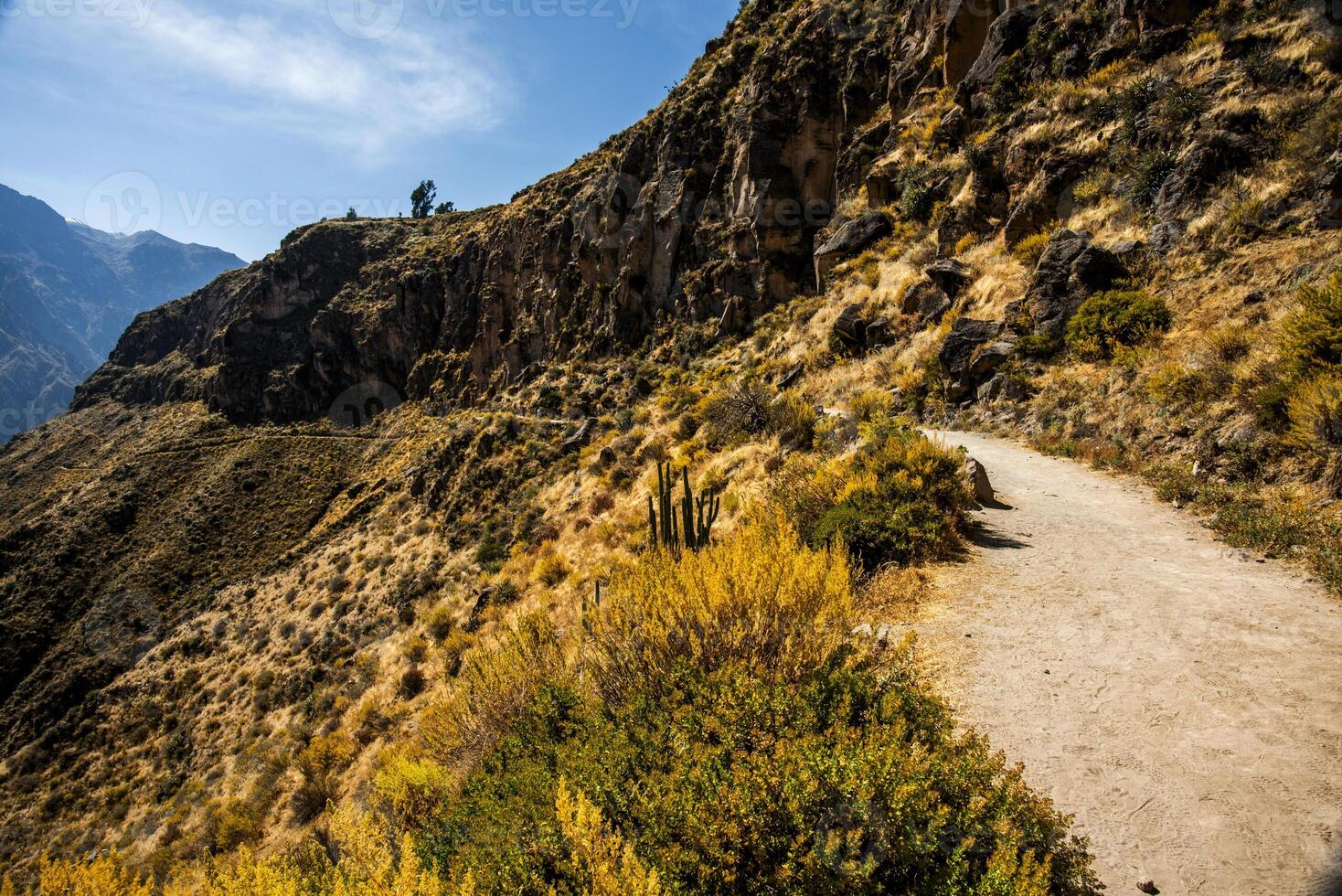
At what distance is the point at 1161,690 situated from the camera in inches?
143

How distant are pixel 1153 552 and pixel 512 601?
460 inches

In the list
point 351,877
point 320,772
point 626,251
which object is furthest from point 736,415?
point 626,251

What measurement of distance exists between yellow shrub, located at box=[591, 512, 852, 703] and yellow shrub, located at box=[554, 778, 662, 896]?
1360 mm

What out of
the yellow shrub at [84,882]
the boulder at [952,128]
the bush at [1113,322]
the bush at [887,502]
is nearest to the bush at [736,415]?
the bush at [887,502]

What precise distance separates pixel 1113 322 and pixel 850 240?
1242 centimetres

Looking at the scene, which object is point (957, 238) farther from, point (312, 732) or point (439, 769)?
point (312, 732)

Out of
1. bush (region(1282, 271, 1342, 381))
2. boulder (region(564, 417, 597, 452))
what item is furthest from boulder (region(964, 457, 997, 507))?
boulder (region(564, 417, 597, 452))

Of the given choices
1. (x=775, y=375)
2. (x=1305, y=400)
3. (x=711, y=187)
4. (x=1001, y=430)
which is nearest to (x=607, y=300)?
(x=711, y=187)

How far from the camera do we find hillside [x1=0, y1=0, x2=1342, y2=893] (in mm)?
2748

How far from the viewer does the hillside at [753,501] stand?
2748 millimetres

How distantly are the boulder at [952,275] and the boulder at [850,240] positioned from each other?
5.87 m

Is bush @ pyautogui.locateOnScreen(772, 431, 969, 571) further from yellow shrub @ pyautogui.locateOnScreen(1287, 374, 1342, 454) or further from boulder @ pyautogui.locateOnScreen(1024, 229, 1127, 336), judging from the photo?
boulder @ pyautogui.locateOnScreen(1024, 229, 1127, 336)

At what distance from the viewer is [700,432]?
15398 mm

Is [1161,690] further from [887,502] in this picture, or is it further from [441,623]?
[441,623]
